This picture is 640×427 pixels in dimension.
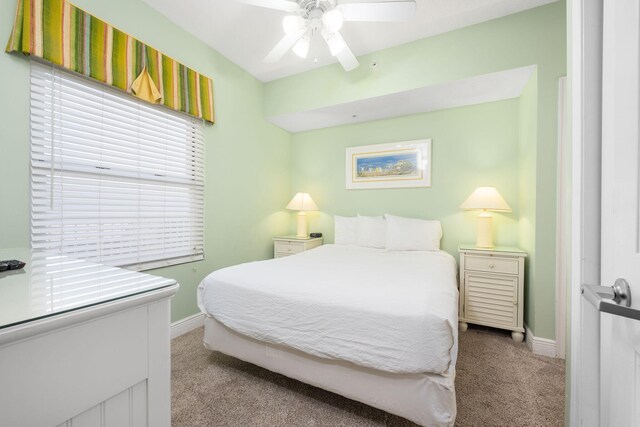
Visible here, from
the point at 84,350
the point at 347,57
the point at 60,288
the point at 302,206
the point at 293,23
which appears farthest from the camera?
the point at 302,206

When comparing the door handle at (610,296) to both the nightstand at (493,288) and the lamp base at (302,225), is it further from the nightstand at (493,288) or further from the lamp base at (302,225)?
the lamp base at (302,225)

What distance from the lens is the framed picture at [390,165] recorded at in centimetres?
302

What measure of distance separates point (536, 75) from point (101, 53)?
3276 mm

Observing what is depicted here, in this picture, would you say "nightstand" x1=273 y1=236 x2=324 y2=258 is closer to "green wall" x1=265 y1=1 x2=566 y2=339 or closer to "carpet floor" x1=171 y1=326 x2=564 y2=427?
"carpet floor" x1=171 y1=326 x2=564 y2=427

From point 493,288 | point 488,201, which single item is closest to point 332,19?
point 488,201

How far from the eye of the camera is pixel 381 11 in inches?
64.4

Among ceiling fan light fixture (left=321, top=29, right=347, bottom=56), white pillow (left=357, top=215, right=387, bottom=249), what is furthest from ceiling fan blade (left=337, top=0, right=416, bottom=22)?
white pillow (left=357, top=215, right=387, bottom=249)

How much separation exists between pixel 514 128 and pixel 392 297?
8.17 feet

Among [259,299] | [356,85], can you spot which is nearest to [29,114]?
[259,299]

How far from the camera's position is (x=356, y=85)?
271 cm

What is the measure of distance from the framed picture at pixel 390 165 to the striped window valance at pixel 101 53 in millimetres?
1917

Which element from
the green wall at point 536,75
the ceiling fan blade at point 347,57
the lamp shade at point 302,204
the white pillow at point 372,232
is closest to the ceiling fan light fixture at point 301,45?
the ceiling fan blade at point 347,57

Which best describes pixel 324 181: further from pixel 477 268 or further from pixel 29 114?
pixel 29 114

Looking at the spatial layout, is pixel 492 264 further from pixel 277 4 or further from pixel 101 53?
pixel 101 53
